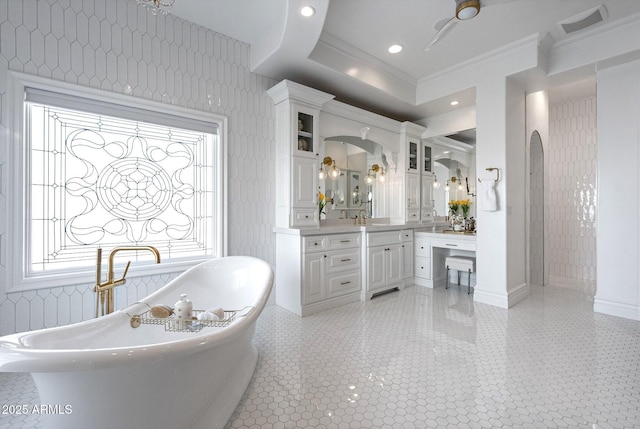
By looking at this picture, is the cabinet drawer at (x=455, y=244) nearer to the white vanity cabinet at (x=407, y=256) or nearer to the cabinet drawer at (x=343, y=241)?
the white vanity cabinet at (x=407, y=256)

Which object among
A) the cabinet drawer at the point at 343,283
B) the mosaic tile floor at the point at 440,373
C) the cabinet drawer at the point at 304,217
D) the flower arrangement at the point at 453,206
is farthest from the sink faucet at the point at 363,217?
the flower arrangement at the point at 453,206

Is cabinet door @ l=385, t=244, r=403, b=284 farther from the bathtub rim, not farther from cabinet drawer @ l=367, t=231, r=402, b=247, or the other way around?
the bathtub rim

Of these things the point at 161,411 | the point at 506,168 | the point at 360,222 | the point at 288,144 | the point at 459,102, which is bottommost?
the point at 161,411

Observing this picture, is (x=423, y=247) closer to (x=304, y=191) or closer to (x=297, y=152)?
(x=304, y=191)

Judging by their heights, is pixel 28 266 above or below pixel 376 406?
above

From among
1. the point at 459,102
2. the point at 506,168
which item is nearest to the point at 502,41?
the point at 459,102

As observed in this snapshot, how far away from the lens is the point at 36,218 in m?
2.38

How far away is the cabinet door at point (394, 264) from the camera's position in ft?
13.6

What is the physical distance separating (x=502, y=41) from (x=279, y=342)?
3.93 metres

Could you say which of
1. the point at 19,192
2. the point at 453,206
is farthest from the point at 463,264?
the point at 19,192

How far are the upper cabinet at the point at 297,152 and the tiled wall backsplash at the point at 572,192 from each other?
3661 millimetres

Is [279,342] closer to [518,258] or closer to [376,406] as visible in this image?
[376,406]

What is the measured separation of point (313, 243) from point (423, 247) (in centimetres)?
200

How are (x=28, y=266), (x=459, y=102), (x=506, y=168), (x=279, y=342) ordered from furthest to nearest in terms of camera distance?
(x=459, y=102)
(x=506, y=168)
(x=279, y=342)
(x=28, y=266)
